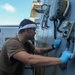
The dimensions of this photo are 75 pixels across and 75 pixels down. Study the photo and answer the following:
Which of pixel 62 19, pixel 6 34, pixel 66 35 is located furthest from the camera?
pixel 6 34

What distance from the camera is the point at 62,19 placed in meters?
2.00

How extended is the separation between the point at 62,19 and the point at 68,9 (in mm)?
160

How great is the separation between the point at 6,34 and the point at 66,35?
4.40 meters

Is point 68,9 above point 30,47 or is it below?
above

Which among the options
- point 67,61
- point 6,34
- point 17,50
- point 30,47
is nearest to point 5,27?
point 6,34

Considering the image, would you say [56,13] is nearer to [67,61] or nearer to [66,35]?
[66,35]

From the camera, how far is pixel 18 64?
257 cm

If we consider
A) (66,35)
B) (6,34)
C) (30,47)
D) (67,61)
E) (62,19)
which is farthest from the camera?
(6,34)

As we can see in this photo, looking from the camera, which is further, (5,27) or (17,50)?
(5,27)

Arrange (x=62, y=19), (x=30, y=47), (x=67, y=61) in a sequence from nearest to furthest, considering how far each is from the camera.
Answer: (x=67, y=61) < (x=62, y=19) < (x=30, y=47)

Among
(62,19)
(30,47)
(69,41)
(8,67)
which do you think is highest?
(62,19)

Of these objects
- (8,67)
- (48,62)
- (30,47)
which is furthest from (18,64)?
(48,62)

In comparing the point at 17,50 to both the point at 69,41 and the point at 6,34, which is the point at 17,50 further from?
the point at 6,34

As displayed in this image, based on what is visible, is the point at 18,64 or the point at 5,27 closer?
the point at 18,64
